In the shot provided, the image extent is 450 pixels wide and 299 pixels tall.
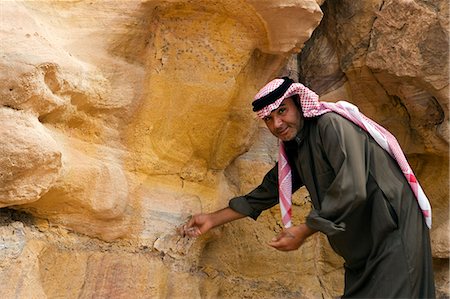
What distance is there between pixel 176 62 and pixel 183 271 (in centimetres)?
108

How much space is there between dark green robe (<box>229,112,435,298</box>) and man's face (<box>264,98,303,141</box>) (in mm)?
35

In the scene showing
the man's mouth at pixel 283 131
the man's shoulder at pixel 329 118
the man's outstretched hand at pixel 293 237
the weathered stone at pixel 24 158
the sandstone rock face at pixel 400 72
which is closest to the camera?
the weathered stone at pixel 24 158

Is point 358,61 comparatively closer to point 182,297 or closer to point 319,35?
point 319,35

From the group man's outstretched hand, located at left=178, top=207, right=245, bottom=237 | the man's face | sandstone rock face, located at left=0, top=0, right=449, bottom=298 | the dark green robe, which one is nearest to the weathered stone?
sandstone rock face, located at left=0, top=0, right=449, bottom=298

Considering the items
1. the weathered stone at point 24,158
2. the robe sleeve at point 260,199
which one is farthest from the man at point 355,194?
the weathered stone at point 24,158

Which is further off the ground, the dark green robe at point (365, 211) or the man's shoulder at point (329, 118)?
the man's shoulder at point (329, 118)

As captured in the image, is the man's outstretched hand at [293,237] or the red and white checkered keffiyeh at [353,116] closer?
the man's outstretched hand at [293,237]

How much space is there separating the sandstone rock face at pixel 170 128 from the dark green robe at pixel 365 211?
2.34 feet

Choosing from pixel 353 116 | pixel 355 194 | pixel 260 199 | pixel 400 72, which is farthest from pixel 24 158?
pixel 400 72

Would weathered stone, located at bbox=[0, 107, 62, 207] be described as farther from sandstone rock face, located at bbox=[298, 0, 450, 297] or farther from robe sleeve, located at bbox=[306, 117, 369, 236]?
sandstone rock face, located at bbox=[298, 0, 450, 297]

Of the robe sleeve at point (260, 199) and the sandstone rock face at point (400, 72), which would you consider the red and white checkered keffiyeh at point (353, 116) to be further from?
the sandstone rock face at point (400, 72)

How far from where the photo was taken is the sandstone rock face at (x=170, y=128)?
2502 millimetres

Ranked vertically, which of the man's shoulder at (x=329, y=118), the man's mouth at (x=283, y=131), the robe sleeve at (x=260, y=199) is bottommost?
the robe sleeve at (x=260, y=199)

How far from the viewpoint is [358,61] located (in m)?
3.71
